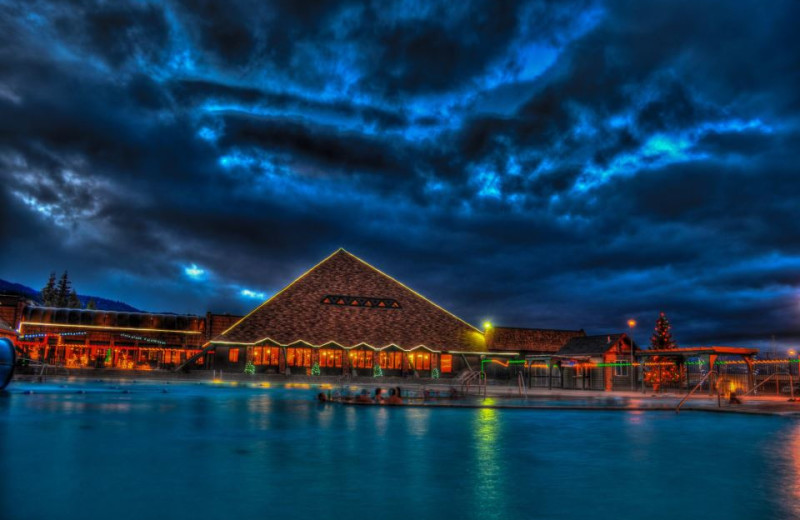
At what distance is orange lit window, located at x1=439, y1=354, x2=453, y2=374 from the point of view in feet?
207

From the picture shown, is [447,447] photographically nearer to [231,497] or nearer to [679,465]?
[679,465]

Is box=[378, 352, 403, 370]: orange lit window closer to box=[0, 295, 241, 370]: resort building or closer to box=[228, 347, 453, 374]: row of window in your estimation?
box=[228, 347, 453, 374]: row of window

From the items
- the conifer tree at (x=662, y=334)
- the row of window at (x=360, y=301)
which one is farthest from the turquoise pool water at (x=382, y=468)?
the conifer tree at (x=662, y=334)

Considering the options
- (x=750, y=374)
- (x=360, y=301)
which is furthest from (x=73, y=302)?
(x=750, y=374)

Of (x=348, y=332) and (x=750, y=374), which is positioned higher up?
(x=348, y=332)

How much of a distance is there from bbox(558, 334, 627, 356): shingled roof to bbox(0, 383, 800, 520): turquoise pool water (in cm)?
3043

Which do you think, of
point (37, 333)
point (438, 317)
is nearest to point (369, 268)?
point (438, 317)

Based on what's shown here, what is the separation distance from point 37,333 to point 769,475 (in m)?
70.2

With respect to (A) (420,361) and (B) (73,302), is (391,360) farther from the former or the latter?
(B) (73,302)

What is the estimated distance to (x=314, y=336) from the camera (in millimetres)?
59844

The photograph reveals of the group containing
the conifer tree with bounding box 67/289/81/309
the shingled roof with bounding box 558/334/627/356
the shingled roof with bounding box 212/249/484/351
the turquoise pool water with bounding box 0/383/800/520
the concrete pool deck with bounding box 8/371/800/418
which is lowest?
the concrete pool deck with bounding box 8/371/800/418

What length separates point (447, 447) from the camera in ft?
42.4

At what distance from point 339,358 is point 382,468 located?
50.4m

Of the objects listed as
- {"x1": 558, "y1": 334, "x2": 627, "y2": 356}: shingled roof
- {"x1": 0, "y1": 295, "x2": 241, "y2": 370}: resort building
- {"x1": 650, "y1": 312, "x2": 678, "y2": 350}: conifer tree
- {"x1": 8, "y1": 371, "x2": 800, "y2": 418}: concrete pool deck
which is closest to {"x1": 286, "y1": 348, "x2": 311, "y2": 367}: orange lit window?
{"x1": 8, "y1": 371, "x2": 800, "y2": 418}: concrete pool deck
